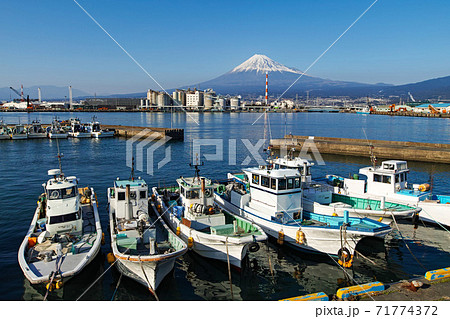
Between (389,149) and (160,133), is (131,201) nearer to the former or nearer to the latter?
(389,149)

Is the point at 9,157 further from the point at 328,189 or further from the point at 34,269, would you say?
the point at 328,189

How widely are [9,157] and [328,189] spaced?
1481 inches

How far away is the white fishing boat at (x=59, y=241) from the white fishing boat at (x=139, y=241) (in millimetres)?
999

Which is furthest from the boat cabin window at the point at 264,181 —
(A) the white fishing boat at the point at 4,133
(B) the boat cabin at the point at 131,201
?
(A) the white fishing boat at the point at 4,133

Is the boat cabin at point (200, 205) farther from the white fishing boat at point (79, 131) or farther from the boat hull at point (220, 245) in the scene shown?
the white fishing boat at point (79, 131)

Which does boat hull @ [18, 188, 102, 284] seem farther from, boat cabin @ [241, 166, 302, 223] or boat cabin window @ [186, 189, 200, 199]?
boat cabin @ [241, 166, 302, 223]

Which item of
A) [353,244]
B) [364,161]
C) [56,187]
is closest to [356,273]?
[353,244]

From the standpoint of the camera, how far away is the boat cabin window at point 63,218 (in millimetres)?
12914

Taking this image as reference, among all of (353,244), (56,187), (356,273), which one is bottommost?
(356,273)

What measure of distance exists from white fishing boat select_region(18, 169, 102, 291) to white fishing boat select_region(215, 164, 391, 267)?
24.3 feet

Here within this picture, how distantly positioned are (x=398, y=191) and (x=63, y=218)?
58.0 ft

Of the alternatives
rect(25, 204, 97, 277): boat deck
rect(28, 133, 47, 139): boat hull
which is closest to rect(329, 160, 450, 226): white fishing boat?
rect(25, 204, 97, 277): boat deck

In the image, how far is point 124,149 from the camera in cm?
4703

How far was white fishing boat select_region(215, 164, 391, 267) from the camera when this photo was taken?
13258 millimetres
